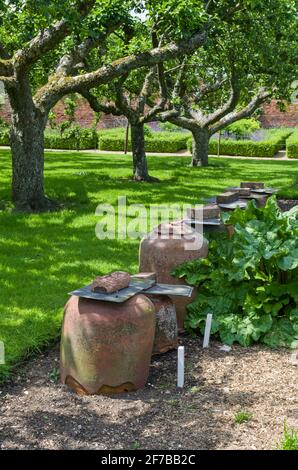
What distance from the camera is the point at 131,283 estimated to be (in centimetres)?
534

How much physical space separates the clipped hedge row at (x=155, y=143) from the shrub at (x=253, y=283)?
86.9 feet

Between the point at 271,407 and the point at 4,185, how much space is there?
11408mm

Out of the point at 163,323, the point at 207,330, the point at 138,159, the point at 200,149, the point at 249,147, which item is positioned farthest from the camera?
the point at 249,147

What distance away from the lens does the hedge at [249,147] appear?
31719mm

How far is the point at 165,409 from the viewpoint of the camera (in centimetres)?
455

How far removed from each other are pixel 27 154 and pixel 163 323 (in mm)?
7381

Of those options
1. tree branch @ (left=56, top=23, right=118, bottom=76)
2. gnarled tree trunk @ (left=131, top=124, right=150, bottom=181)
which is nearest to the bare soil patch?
tree branch @ (left=56, top=23, right=118, bottom=76)

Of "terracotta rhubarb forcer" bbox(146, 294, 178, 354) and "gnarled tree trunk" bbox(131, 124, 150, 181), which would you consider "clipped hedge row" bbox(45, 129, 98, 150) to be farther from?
"terracotta rhubarb forcer" bbox(146, 294, 178, 354)

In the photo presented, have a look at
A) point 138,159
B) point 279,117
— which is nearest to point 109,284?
point 138,159

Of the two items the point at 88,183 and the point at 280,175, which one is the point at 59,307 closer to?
the point at 88,183

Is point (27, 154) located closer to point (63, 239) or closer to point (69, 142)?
point (63, 239)

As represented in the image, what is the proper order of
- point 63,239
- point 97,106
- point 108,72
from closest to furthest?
1. point 63,239
2. point 108,72
3. point 97,106

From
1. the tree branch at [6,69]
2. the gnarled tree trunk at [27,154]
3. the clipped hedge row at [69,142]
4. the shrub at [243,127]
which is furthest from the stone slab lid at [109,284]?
the shrub at [243,127]

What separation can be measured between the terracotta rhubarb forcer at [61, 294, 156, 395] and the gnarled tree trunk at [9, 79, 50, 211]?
24.8 feet
